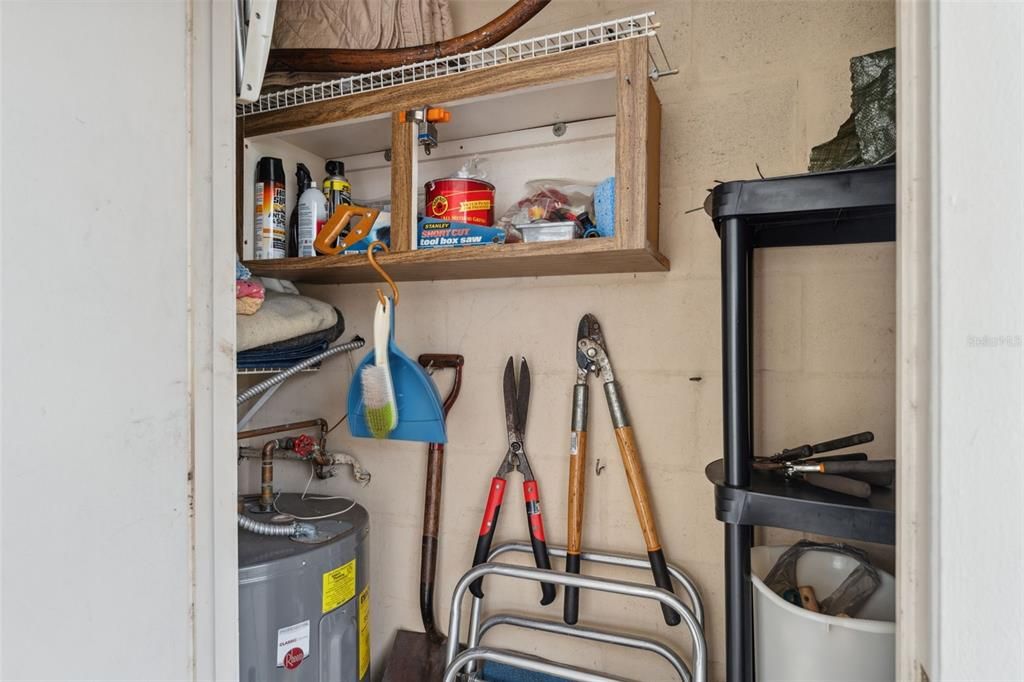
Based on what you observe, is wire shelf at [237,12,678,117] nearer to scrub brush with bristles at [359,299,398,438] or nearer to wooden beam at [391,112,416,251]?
wooden beam at [391,112,416,251]

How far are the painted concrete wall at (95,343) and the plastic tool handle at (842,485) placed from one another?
853mm

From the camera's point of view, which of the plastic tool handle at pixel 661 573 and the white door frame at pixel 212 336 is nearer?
the white door frame at pixel 212 336

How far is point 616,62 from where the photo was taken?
989 mm

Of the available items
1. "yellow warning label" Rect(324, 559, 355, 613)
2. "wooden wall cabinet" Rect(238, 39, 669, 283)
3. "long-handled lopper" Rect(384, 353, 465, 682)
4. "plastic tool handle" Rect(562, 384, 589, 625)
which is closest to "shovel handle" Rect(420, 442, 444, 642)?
"long-handled lopper" Rect(384, 353, 465, 682)

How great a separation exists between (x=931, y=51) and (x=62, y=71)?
0.86m

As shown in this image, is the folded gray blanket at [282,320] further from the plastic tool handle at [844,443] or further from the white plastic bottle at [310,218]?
the plastic tool handle at [844,443]

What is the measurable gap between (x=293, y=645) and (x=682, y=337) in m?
0.94

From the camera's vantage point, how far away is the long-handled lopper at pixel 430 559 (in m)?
1.34

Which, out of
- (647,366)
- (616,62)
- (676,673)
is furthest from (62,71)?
(676,673)

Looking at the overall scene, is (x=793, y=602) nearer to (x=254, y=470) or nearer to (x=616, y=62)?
(x=616, y=62)

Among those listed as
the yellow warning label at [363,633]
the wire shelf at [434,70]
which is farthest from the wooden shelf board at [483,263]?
the yellow warning label at [363,633]

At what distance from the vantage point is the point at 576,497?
1.19 meters

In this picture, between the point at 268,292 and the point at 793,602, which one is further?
the point at 268,292

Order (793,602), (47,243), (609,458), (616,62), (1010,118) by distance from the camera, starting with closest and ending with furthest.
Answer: (1010,118)
(47,243)
(793,602)
(616,62)
(609,458)
